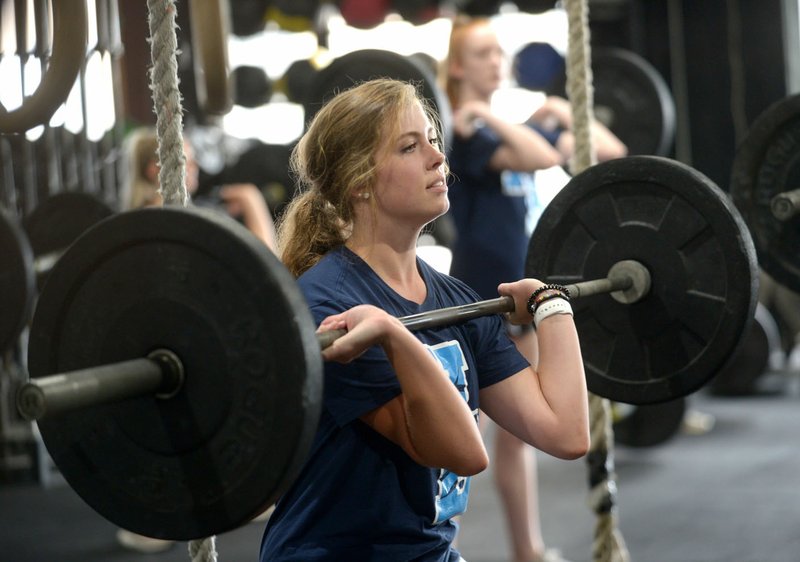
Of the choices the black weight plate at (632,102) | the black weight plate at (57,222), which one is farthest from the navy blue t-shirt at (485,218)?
the black weight plate at (57,222)

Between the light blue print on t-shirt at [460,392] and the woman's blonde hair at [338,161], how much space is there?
0.69 feet

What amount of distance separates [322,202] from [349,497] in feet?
1.32

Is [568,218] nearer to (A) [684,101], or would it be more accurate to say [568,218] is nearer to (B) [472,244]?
(B) [472,244]

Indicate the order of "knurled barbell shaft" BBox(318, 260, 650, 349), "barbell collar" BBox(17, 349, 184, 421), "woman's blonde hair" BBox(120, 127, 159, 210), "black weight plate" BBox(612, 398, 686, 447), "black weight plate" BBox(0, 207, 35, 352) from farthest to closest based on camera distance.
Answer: "black weight plate" BBox(612, 398, 686, 447) → "woman's blonde hair" BBox(120, 127, 159, 210) → "black weight plate" BBox(0, 207, 35, 352) → "knurled barbell shaft" BBox(318, 260, 650, 349) → "barbell collar" BBox(17, 349, 184, 421)

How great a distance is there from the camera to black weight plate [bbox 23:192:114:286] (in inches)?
115

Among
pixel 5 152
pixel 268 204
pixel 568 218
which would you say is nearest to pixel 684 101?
pixel 268 204

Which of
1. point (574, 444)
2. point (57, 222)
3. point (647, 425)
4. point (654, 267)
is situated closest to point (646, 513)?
point (647, 425)

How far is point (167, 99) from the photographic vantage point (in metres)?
1.26

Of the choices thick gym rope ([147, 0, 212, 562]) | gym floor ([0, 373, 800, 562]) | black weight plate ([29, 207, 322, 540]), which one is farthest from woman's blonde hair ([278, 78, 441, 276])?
gym floor ([0, 373, 800, 562])

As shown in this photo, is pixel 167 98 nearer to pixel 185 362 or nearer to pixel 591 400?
pixel 185 362

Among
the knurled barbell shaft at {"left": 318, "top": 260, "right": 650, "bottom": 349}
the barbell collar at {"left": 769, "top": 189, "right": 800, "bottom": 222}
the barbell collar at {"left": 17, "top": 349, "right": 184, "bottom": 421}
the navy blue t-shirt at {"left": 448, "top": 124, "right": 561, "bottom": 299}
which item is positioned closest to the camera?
the barbell collar at {"left": 17, "top": 349, "right": 184, "bottom": 421}

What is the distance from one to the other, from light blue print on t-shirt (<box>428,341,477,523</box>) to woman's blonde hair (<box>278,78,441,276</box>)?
21 cm

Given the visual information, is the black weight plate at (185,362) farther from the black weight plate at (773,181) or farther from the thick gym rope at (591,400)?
the black weight plate at (773,181)

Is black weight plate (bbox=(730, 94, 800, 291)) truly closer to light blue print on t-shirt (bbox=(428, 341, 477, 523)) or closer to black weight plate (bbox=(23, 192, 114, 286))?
light blue print on t-shirt (bbox=(428, 341, 477, 523))
